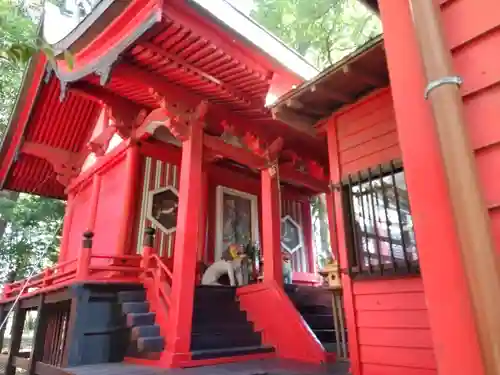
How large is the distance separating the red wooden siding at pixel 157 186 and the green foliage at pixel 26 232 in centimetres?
800

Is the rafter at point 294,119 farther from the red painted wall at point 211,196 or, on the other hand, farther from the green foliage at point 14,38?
the red painted wall at point 211,196

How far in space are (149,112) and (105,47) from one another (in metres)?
2.13

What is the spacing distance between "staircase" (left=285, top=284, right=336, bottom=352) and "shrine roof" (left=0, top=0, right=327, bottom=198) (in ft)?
8.33

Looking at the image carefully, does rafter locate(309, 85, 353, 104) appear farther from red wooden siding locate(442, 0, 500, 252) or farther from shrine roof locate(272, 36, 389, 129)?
red wooden siding locate(442, 0, 500, 252)

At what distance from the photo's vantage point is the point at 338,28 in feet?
36.7

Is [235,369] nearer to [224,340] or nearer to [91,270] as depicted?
[224,340]

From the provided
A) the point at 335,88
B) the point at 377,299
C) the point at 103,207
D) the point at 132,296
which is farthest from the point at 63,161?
the point at 377,299

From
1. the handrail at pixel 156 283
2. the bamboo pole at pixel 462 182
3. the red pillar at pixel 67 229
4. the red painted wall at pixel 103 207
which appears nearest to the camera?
the bamboo pole at pixel 462 182

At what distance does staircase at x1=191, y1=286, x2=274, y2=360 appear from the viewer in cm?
494

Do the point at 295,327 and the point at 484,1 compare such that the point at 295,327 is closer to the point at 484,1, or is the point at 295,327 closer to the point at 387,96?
the point at 387,96

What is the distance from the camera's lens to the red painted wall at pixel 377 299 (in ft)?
9.78

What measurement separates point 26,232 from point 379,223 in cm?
1408

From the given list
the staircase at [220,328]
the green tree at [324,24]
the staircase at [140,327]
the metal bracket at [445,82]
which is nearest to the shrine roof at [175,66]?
the staircase at [220,328]

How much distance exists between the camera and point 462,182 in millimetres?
1140
